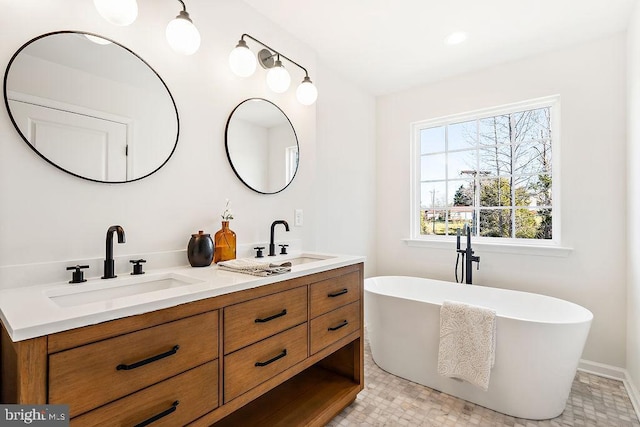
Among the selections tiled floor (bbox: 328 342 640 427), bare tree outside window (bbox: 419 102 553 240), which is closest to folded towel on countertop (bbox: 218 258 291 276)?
tiled floor (bbox: 328 342 640 427)

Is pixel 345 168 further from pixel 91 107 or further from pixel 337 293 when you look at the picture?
pixel 91 107

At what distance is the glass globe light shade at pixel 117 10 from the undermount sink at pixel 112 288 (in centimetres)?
102

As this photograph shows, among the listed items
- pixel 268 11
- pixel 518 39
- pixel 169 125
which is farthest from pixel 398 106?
pixel 169 125

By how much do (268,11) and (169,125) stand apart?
104 centimetres

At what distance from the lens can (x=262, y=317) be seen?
1.28m

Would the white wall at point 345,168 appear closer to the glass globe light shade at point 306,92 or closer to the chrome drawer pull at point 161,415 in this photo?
the glass globe light shade at point 306,92

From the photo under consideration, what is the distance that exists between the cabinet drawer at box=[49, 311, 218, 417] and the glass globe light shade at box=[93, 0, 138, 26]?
1.18 m

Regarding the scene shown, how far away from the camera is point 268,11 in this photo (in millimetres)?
2004

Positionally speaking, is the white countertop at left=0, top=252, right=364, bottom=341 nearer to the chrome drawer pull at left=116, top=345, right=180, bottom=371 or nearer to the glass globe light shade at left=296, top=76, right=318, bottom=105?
the chrome drawer pull at left=116, top=345, right=180, bottom=371

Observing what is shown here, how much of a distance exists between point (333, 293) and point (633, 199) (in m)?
2.04

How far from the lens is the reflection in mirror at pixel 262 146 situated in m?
1.88

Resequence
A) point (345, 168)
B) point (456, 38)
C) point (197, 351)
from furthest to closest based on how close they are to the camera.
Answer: point (345, 168) → point (456, 38) → point (197, 351)

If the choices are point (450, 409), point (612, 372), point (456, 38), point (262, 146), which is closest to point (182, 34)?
point (262, 146)

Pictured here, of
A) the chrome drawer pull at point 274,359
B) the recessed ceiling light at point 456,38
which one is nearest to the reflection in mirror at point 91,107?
the chrome drawer pull at point 274,359
